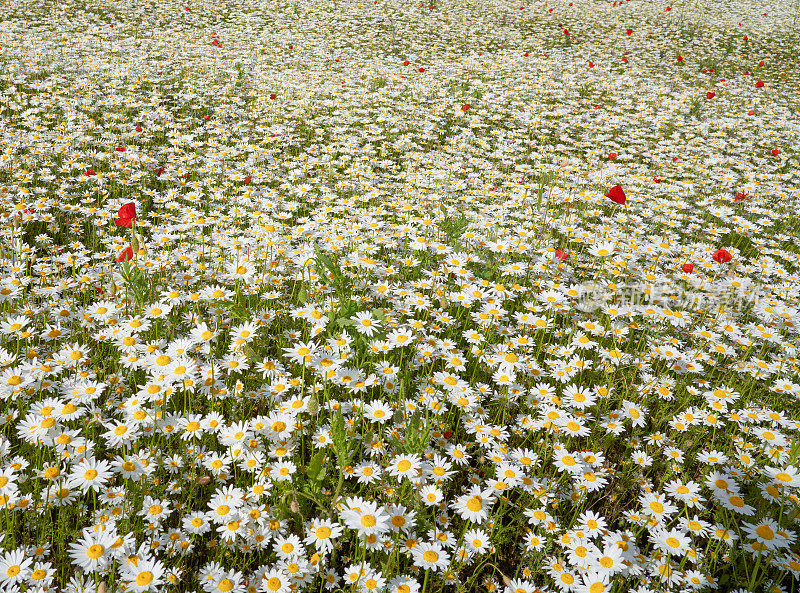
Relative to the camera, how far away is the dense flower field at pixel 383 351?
2361 mm

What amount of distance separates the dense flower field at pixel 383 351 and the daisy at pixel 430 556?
2 centimetres

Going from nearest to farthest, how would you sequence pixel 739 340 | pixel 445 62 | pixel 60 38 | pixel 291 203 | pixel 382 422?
pixel 382 422
pixel 739 340
pixel 291 203
pixel 60 38
pixel 445 62

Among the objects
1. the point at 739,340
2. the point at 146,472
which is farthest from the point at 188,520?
the point at 739,340

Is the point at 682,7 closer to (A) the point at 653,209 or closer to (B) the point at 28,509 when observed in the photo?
(A) the point at 653,209

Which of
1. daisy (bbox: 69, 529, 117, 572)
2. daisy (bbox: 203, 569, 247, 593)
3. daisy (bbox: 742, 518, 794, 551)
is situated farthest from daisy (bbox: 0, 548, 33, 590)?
daisy (bbox: 742, 518, 794, 551)

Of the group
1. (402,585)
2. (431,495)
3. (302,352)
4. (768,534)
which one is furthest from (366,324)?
(768,534)

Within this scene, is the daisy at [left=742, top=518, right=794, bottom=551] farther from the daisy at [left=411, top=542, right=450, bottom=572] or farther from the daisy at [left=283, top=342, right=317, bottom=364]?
the daisy at [left=283, top=342, right=317, bottom=364]

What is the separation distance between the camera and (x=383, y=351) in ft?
11.1

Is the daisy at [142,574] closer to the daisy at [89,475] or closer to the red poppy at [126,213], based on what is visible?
the daisy at [89,475]

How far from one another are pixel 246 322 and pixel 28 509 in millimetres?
1579

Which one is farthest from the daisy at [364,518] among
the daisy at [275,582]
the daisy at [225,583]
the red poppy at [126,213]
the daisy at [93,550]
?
the red poppy at [126,213]

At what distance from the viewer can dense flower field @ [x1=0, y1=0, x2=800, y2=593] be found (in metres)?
2.36

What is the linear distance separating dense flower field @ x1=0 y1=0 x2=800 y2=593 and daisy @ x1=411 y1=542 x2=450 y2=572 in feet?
0.06

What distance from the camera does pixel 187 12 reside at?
15.5m
